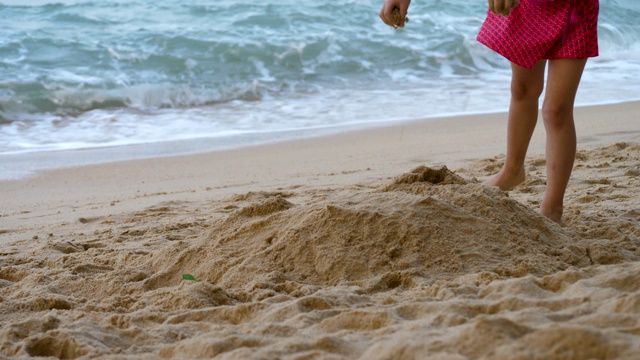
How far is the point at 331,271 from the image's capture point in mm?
2521

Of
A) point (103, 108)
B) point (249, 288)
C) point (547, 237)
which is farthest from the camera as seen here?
point (103, 108)

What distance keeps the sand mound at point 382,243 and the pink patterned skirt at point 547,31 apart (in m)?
0.60

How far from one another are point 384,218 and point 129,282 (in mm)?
924

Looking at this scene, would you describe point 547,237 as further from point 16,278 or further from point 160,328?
point 16,278

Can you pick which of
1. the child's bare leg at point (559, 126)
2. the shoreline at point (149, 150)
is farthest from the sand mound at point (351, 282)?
the shoreline at point (149, 150)

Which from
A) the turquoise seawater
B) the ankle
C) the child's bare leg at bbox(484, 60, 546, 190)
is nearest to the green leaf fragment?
the ankle

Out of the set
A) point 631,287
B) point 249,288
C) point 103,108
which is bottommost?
point 103,108

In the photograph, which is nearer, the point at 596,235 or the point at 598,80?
the point at 596,235

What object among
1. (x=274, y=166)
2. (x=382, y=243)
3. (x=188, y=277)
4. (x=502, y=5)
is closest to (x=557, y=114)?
(x=502, y=5)

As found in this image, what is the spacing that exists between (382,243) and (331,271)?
0.22m

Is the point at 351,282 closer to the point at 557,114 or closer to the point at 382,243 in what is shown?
the point at 382,243

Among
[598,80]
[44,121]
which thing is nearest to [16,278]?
[44,121]

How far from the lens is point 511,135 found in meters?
3.50

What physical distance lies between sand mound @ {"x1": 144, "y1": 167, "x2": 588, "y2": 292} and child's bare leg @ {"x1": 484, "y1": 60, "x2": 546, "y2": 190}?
1.92ft
